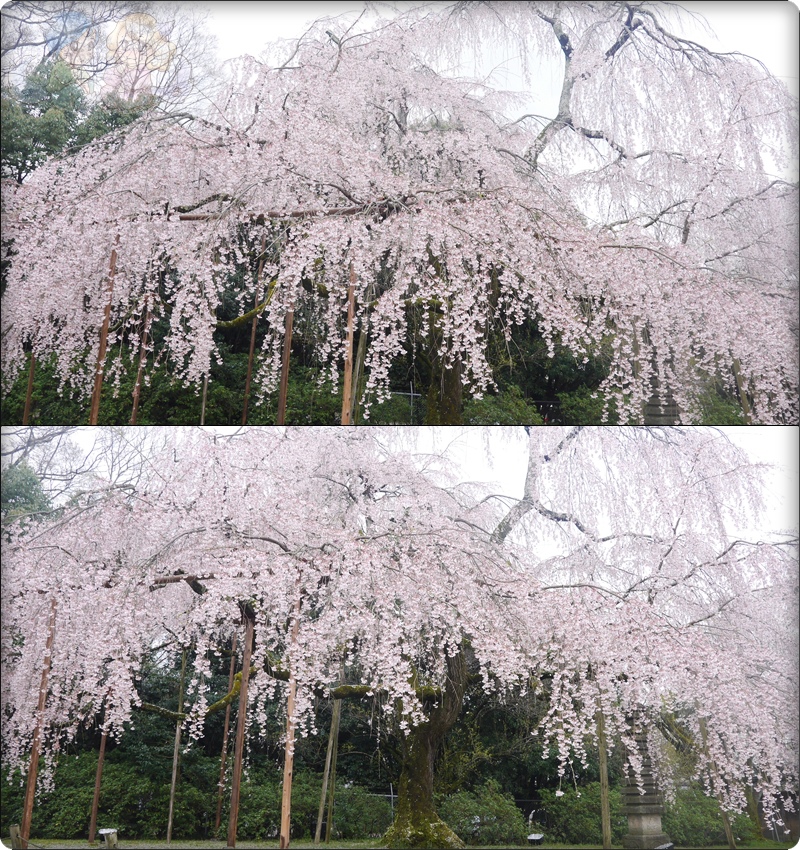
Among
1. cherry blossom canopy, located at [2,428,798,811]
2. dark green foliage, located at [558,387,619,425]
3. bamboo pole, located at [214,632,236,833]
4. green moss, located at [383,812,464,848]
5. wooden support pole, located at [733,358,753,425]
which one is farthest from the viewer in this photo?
dark green foliage, located at [558,387,619,425]

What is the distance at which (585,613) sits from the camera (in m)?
3.75

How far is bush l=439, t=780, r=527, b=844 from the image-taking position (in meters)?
4.74

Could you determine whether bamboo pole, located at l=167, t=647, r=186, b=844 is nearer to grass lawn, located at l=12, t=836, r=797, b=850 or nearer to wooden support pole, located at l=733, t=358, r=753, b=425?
grass lawn, located at l=12, t=836, r=797, b=850

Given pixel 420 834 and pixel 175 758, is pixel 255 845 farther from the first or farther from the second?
pixel 420 834

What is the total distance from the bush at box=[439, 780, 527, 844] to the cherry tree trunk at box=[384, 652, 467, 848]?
27 cm

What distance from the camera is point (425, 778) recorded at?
4.54m

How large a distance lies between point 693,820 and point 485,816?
137 centimetres

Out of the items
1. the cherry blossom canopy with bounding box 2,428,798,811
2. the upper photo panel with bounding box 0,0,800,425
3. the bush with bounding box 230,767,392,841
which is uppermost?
the upper photo panel with bounding box 0,0,800,425

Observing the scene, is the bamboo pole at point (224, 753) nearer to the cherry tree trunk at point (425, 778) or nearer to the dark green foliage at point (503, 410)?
the cherry tree trunk at point (425, 778)

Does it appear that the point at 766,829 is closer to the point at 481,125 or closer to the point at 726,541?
the point at 726,541

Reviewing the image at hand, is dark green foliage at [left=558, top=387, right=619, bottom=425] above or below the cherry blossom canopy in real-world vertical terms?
above

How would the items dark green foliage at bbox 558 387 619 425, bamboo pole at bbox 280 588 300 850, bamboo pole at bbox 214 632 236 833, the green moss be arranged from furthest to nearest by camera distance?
dark green foliage at bbox 558 387 619 425 < bamboo pole at bbox 214 632 236 833 < the green moss < bamboo pole at bbox 280 588 300 850

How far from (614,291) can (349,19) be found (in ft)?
7.58

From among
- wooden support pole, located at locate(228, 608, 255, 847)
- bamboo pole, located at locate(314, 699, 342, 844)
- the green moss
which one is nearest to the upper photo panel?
wooden support pole, located at locate(228, 608, 255, 847)
